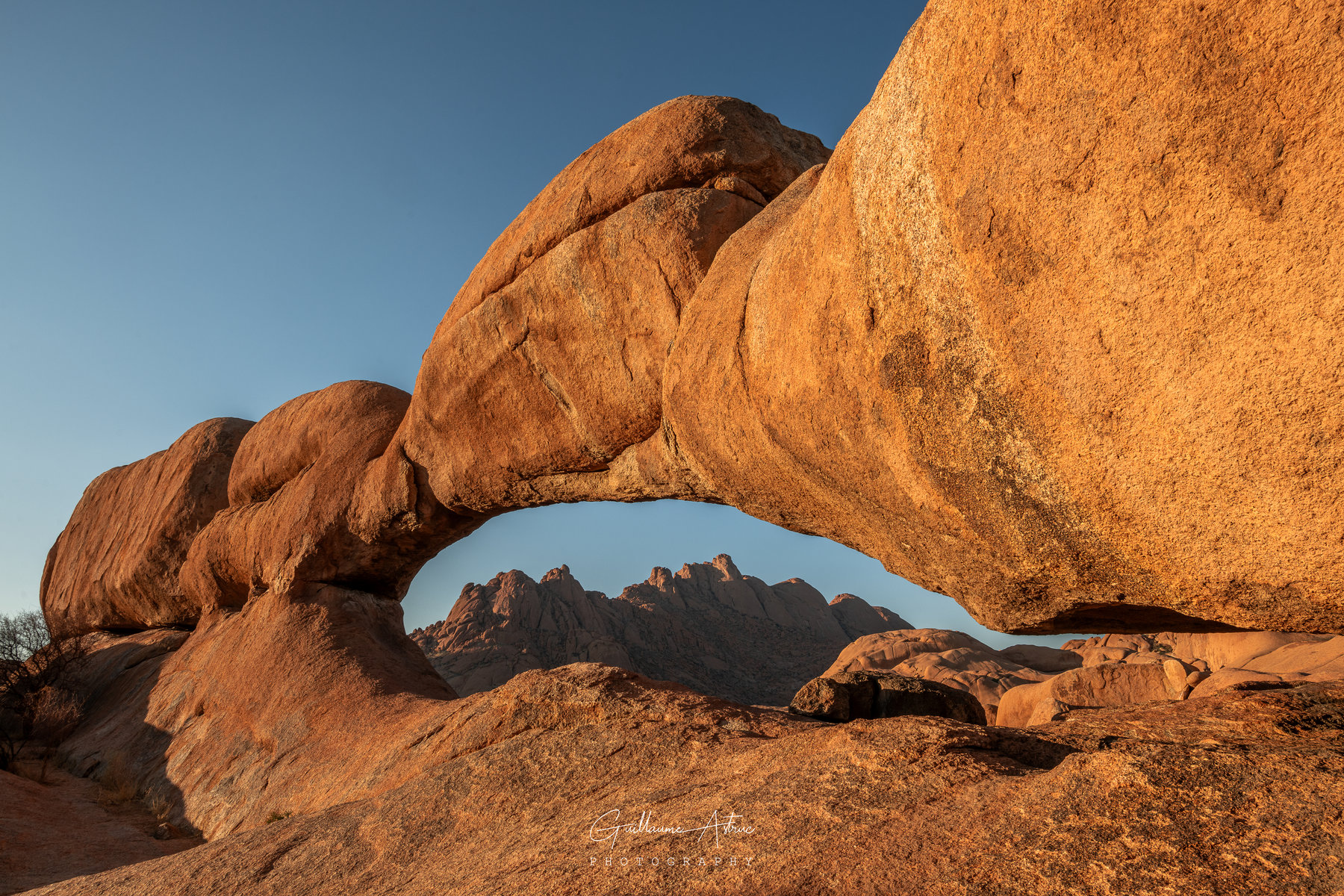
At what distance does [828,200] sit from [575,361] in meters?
4.04

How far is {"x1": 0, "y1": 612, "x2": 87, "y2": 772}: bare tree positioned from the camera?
11492 millimetres

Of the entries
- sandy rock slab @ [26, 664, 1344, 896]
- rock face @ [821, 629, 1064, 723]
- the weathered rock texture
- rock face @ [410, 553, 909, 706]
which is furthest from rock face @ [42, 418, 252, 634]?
rock face @ [821, 629, 1064, 723]

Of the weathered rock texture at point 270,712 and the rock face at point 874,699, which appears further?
the weathered rock texture at point 270,712

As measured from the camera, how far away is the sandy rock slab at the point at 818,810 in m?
2.27

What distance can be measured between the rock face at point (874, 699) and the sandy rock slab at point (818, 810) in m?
1.32

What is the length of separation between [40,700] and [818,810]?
46.3ft

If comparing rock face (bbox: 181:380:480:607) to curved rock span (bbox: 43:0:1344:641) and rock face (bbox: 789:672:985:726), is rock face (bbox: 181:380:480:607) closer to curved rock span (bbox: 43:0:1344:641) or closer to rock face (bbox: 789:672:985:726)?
curved rock span (bbox: 43:0:1344:641)

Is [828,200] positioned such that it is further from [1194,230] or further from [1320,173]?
[1320,173]

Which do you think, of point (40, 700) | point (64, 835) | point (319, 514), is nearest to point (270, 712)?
point (64, 835)

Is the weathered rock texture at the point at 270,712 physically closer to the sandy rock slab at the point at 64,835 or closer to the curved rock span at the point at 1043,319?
the sandy rock slab at the point at 64,835

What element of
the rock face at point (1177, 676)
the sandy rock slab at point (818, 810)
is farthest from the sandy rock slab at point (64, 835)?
the rock face at point (1177, 676)

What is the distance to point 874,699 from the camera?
6531 mm

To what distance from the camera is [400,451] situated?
34.0 ft

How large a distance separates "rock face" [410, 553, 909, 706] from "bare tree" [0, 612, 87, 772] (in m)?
11.8
